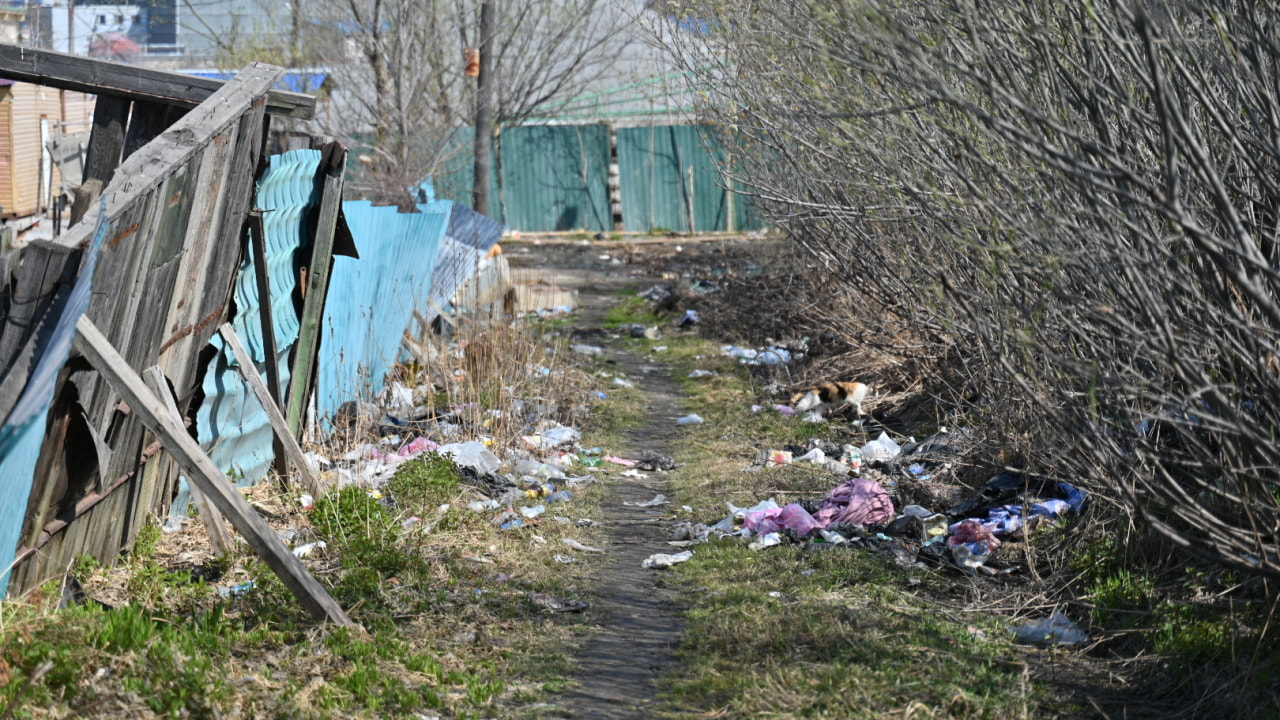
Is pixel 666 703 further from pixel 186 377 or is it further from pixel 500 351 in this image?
pixel 500 351

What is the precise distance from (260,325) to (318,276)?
18.7 inches

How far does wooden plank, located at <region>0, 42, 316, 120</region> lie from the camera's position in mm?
4676

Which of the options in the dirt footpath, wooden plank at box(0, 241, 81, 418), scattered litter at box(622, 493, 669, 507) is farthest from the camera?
scattered litter at box(622, 493, 669, 507)

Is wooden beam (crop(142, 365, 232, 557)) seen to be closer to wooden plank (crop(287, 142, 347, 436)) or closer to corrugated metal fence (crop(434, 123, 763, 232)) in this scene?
wooden plank (crop(287, 142, 347, 436))

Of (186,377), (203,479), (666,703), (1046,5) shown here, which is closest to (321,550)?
(186,377)

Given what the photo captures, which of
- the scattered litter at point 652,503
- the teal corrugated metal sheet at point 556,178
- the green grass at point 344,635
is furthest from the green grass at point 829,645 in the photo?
the teal corrugated metal sheet at point 556,178

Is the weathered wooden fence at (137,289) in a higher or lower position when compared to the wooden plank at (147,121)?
lower

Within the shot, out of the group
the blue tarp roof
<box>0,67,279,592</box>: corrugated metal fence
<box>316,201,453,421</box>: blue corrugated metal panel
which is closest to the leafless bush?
<box>0,67,279,592</box>: corrugated metal fence

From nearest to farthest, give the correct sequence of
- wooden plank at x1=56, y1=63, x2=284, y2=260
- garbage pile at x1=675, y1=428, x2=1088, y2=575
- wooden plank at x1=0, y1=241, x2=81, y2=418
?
wooden plank at x1=0, y1=241, x2=81, y2=418, wooden plank at x1=56, y1=63, x2=284, y2=260, garbage pile at x1=675, y1=428, x2=1088, y2=575

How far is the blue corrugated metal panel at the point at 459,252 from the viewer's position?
32.3 ft

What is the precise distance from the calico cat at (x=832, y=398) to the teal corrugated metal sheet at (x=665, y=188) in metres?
14.2

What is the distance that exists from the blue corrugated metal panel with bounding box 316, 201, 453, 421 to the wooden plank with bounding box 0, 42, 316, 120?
1892mm

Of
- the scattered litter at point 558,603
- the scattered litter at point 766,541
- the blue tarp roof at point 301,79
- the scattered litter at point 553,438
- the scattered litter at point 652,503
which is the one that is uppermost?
the blue tarp roof at point 301,79

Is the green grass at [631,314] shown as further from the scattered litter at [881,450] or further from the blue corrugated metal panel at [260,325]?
the blue corrugated metal panel at [260,325]
